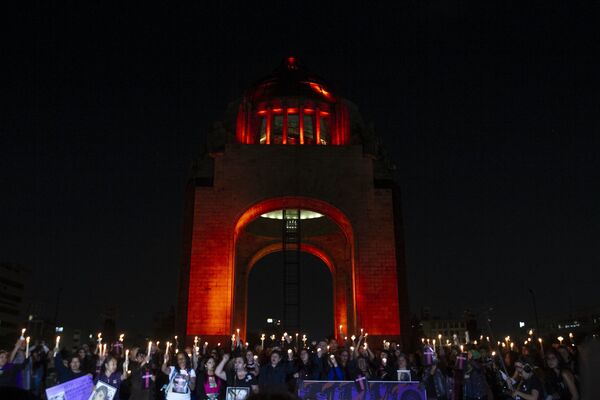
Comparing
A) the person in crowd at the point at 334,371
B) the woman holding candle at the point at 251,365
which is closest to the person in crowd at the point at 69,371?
the woman holding candle at the point at 251,365

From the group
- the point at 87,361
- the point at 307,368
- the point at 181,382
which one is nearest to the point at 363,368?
the point at 307,368

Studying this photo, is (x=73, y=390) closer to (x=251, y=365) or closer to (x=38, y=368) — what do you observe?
(x=38, y=368)

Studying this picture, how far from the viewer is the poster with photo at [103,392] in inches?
322

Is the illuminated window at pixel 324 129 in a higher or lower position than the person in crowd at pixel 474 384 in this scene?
higher

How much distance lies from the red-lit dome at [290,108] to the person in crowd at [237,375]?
707 inches

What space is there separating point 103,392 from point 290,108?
21146mm

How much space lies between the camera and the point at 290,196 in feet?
79.8

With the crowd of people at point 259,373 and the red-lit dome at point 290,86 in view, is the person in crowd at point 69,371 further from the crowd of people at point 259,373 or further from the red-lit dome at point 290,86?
the red-lit dome at point 290,86

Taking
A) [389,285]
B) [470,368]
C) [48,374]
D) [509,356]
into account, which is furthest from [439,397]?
[389,285]

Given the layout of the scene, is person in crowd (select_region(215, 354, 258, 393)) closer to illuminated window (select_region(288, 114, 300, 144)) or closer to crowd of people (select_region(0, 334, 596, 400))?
crowd of people (select_region(0, 334, 596, 400))

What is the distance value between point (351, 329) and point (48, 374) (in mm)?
20379

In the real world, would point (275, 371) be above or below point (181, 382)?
above

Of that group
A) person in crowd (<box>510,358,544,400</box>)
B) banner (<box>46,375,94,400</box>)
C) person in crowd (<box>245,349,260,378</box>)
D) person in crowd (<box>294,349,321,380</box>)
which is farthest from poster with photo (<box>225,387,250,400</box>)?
person in crowd (<box>510,358,544,400</box>)

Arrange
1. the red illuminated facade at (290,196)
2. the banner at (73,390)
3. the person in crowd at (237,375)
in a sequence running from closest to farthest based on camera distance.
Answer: the banner at (73,390), the person in crowd at (237,375), the red illuminated facade at (290,196)
